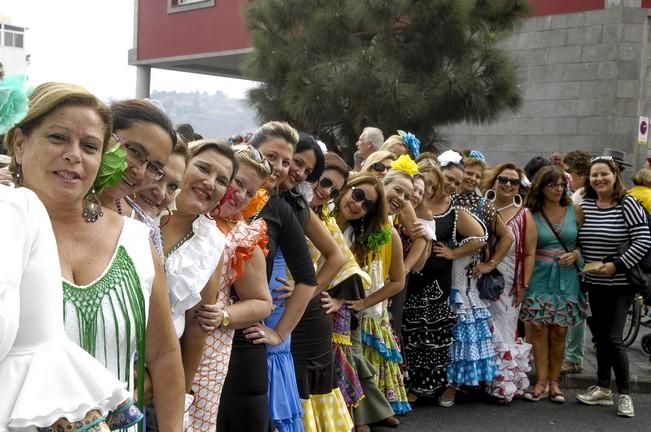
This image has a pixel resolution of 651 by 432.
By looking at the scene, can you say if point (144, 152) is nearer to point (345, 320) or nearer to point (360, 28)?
point (345, 320)

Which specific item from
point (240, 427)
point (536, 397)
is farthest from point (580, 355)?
point (240, 427)

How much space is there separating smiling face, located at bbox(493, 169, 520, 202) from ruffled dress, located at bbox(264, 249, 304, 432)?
348 centimetres

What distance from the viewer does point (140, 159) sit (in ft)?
7.86

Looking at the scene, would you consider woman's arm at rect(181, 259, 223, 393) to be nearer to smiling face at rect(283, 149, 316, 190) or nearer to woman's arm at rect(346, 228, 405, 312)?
smiling face at rect(283, 149, 316, 190)

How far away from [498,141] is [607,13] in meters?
3.18

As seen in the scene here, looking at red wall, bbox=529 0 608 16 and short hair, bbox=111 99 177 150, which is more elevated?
red wall, bbox=529 0 608 16

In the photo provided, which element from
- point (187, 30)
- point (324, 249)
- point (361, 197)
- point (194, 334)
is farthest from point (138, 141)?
point (187, 30)

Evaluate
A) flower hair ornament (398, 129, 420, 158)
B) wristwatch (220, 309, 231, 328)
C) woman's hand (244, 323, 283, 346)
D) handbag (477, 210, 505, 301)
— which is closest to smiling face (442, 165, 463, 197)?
flower hair ornament (398, 129, 420, 158)

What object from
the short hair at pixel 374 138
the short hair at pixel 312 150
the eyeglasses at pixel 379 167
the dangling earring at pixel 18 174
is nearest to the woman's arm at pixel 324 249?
the short hair at pixel 312 150

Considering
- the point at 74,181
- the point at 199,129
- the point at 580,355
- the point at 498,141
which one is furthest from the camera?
the point at 498,141

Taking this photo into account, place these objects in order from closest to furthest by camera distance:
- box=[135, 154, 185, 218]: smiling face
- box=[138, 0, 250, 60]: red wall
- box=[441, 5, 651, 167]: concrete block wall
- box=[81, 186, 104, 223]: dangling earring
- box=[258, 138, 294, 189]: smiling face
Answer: box=[81, 186, 104, 223]: dangling earring
box=[135, 154, 185, 218]: smiling face
box=[258, 138, 294, 189]: smiling face
box=[441, 5, 651, 167]: concrete block wall
box=[138, 0, 250, 60]: red wall

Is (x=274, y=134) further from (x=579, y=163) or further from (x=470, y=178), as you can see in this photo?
(x=579, y=163)

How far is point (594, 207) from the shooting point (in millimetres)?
6672

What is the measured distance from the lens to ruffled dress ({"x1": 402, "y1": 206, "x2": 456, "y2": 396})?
20.7 feet
